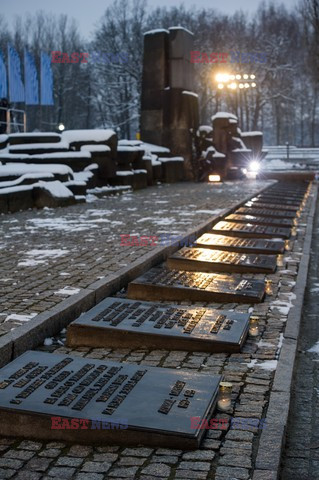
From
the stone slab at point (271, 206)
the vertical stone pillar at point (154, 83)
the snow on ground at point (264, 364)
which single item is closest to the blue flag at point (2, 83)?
the vertical stone pillar at point (154, 83)

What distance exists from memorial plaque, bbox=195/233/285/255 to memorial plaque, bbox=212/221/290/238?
1.55 feet

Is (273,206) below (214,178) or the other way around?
below

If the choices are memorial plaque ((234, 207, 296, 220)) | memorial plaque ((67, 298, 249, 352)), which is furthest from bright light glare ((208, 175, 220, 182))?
memorial plaque ((67, 298, 249, 352))

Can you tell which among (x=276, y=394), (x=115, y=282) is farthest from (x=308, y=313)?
(x=276, y=394)

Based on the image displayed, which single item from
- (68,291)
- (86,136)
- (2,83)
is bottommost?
(68,291)

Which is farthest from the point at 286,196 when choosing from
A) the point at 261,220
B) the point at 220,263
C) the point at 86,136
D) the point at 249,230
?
the point at 220,263

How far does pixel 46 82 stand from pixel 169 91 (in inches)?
205

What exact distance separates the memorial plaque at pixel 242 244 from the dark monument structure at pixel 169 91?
1931 centimetres

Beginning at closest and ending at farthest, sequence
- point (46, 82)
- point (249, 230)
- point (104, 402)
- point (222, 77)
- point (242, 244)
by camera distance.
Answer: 1. point (104, 402)
2. point (242, 244)
3. point (249, 230)
4. point (46, 82)
5. point (222, 77)

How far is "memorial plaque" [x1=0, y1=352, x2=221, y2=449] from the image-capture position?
3314 millimetres

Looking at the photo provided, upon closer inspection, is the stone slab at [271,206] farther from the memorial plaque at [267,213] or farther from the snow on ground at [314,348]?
the snow on ground at [314,348]

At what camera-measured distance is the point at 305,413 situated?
3.91 meters

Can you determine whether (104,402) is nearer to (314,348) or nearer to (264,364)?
(264,364)

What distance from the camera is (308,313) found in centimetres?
623
